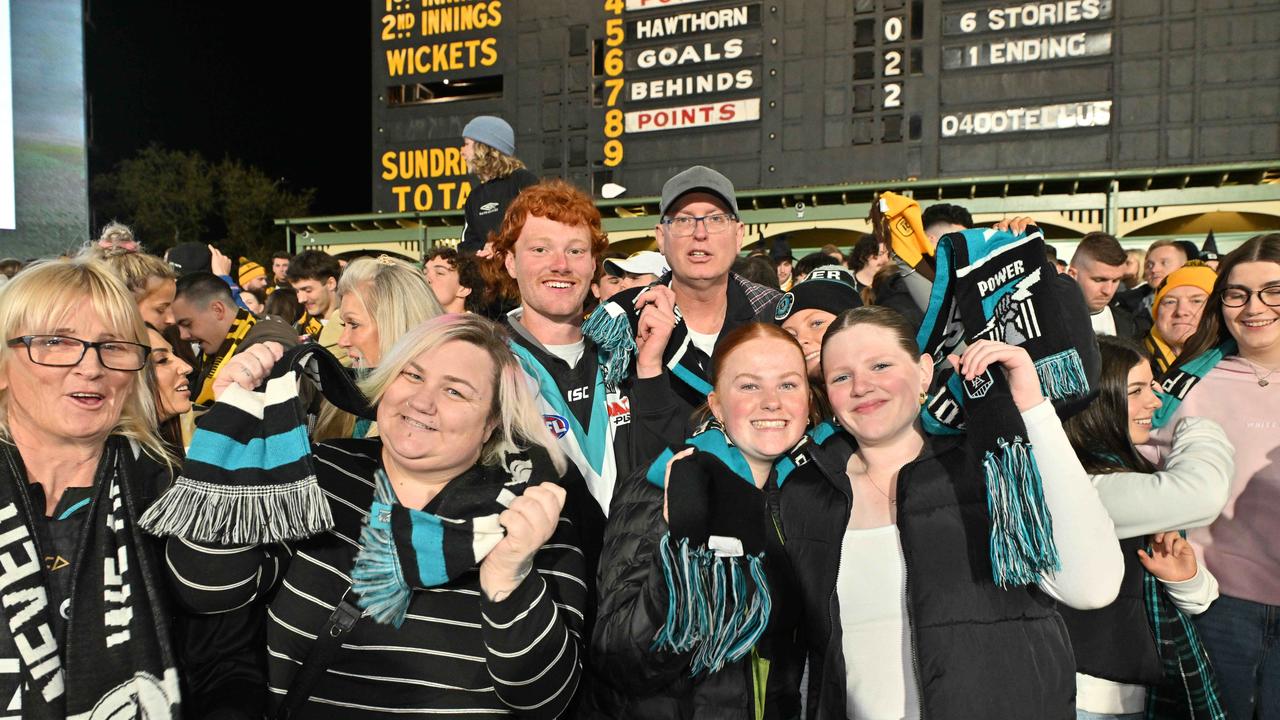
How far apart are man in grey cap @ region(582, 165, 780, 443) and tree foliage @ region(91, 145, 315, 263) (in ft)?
90.6

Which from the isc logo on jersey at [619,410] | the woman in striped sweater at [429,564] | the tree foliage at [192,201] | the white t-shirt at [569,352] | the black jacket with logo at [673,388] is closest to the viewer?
the woman in striped sweater at [429,564]

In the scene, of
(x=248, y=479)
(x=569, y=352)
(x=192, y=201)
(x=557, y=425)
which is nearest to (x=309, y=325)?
(x=569, y=352)

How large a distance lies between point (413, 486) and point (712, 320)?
4.42 feet

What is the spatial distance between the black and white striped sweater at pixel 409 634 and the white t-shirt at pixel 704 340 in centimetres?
115

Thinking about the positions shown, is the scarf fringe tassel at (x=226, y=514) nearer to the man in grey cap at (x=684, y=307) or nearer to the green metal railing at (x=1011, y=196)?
the man in grey cap at (x=684, y=307)

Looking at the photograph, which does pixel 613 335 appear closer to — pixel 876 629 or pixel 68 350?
pixel 876 629

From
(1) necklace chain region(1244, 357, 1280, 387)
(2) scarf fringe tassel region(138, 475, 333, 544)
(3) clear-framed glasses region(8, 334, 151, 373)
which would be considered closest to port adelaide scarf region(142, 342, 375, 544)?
(2) scarf fringe tassel region(138, 475, 333, 544)

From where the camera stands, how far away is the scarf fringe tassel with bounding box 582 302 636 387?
280cm

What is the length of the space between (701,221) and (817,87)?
34.3 feet

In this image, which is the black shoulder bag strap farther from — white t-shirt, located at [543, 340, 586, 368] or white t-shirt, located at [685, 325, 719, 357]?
white t-shirt, located at [685, 325, 719, 357]

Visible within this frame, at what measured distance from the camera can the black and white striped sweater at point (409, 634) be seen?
6.16ft

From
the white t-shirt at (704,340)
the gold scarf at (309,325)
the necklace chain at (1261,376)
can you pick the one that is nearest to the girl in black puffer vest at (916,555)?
the white t-shirt at (704,340)

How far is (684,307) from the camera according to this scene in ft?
10.5

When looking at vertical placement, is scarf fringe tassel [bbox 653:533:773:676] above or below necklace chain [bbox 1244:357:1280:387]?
below
